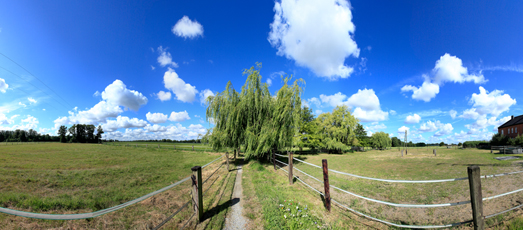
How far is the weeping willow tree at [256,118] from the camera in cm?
1198

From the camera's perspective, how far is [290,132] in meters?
12.5

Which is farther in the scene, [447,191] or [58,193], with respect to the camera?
[58,193]

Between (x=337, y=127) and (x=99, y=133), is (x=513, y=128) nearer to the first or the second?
(x=337, y=127)

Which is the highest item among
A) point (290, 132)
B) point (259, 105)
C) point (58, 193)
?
point (259, 105)

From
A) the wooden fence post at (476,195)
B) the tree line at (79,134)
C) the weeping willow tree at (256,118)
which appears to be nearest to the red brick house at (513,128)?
the weeping willow tree at (256,118)

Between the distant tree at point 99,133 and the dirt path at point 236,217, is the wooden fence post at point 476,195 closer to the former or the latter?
the dirt path at point 236,217

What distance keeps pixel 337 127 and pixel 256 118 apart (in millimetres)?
25733

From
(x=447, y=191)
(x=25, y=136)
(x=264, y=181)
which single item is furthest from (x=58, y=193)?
(x=25, y=136)

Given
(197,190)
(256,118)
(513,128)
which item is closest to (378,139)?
(513,128)

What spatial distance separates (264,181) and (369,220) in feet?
14.9

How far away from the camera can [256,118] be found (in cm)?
1317

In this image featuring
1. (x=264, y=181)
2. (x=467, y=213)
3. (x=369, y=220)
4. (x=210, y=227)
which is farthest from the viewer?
(x=264, y=181)

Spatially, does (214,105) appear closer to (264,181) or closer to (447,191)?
(264,181)

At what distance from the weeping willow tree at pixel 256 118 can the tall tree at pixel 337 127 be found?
22.4 metres
